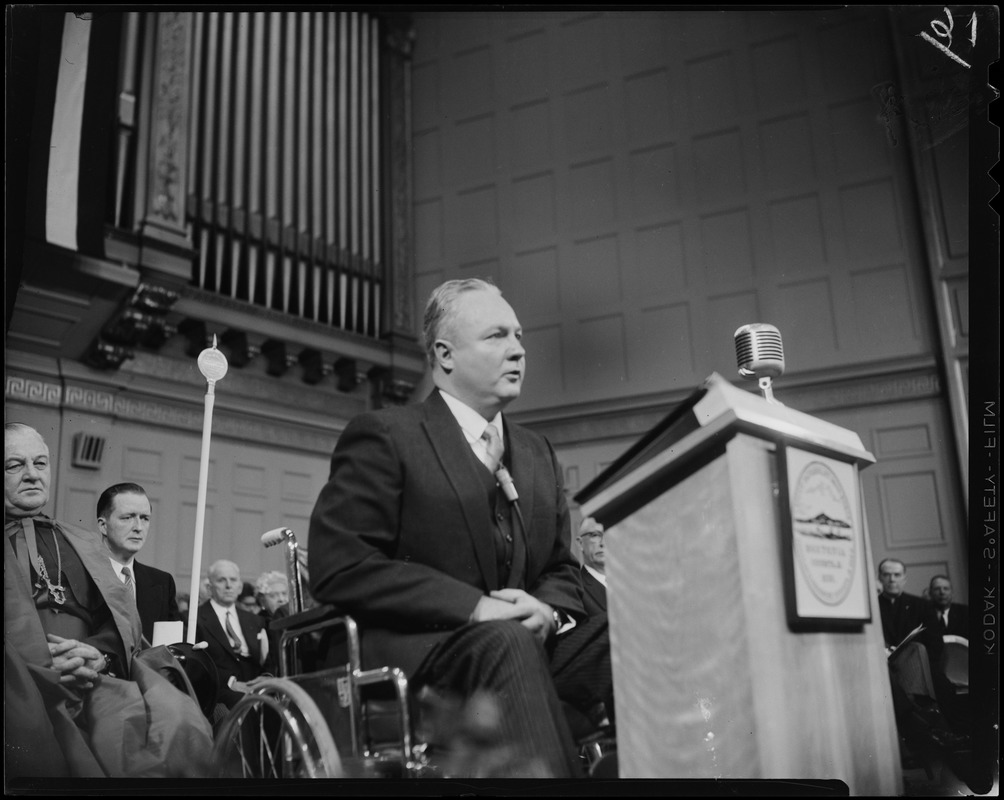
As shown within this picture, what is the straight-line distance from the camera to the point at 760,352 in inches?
76.4

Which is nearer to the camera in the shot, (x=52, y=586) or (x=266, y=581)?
(x=52, y=586)

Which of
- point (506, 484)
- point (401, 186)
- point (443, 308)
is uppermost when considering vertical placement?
point (401, 186)

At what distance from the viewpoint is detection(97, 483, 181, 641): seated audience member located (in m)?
2.26

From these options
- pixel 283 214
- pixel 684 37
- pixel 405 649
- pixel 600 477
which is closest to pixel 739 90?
pixel 684 37

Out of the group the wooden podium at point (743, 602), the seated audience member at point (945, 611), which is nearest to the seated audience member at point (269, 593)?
the wooden podium at point (743, 602)

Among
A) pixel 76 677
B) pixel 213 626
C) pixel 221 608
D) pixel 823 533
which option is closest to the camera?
pixel 823 533

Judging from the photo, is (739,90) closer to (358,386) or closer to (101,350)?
(358,386)

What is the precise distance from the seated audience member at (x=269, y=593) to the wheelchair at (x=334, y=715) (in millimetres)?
1249

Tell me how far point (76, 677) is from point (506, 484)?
1.06 meters

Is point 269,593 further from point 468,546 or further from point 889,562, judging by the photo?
point 889,562

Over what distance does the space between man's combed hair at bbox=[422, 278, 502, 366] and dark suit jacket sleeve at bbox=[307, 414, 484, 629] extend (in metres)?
0.22

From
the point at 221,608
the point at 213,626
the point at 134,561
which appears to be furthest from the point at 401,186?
the point at 134,561

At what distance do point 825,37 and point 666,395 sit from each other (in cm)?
128

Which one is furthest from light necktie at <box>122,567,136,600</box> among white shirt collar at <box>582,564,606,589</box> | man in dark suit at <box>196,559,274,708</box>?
white shirt collar at <box>582,564,606,589</box>
